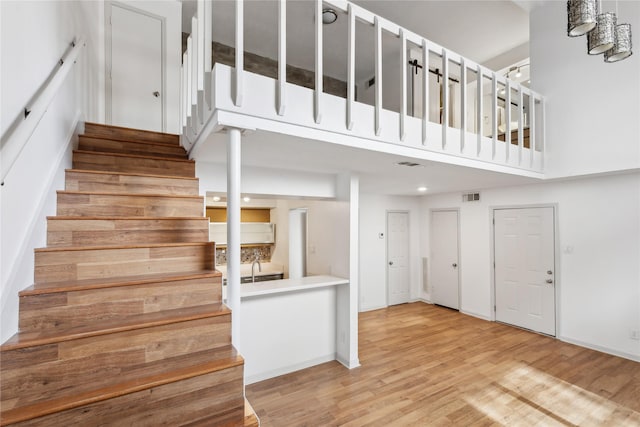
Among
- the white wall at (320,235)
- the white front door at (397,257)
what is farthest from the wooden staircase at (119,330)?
the white front door at (397,257)

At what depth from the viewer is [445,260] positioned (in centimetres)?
602

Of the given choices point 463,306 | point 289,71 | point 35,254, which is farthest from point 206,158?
point 463,306

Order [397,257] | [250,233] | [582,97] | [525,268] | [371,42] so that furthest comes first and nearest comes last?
[250,233], [397,257], [371,42], [525,268], [582,97]

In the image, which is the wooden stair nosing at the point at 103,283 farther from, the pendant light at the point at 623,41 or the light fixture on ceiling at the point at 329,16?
the light fixture on ceiling at the point at 329,16

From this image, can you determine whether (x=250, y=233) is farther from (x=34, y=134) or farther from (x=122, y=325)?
(x=122, y=325)

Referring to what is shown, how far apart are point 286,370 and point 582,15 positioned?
3.85m

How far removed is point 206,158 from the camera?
9.52 feet

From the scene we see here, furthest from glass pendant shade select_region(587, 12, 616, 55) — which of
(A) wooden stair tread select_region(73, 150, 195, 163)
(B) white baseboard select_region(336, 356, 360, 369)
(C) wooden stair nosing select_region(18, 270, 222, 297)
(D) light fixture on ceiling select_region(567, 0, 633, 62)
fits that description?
(B) white baseboard select_region(336, 356, 360, 369)

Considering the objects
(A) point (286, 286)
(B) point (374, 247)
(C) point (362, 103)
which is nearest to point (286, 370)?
(A) point (286, 286)

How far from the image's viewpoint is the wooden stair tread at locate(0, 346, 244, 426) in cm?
120

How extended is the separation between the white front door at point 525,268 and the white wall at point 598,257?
0.13 meters

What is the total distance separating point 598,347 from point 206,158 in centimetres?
530

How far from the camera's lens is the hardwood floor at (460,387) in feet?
8.55

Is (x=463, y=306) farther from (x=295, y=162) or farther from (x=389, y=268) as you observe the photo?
(x=295, y=162)
